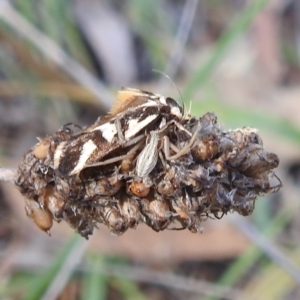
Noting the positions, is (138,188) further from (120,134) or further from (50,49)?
(50,49)

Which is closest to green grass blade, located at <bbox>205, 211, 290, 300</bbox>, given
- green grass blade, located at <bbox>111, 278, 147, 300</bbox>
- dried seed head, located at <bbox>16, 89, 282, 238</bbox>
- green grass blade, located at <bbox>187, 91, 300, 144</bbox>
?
green grass blade, located at <bbox>111, 278, 147, 300</bbox>

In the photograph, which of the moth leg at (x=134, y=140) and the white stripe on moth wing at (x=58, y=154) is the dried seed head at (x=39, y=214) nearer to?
the white stripe on moth wing at (x=58, y=154)

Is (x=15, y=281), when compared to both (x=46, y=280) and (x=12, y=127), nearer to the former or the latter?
(x=46, y=280)

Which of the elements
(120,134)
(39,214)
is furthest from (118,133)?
(39,214)

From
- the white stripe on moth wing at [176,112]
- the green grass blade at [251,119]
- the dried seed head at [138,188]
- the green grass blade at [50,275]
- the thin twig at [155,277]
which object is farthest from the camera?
the thin twig at [155,277]

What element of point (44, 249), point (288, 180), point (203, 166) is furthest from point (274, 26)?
point (203, 166)

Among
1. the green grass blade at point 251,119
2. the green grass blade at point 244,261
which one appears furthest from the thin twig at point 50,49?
the green grass blade at point 244,261
